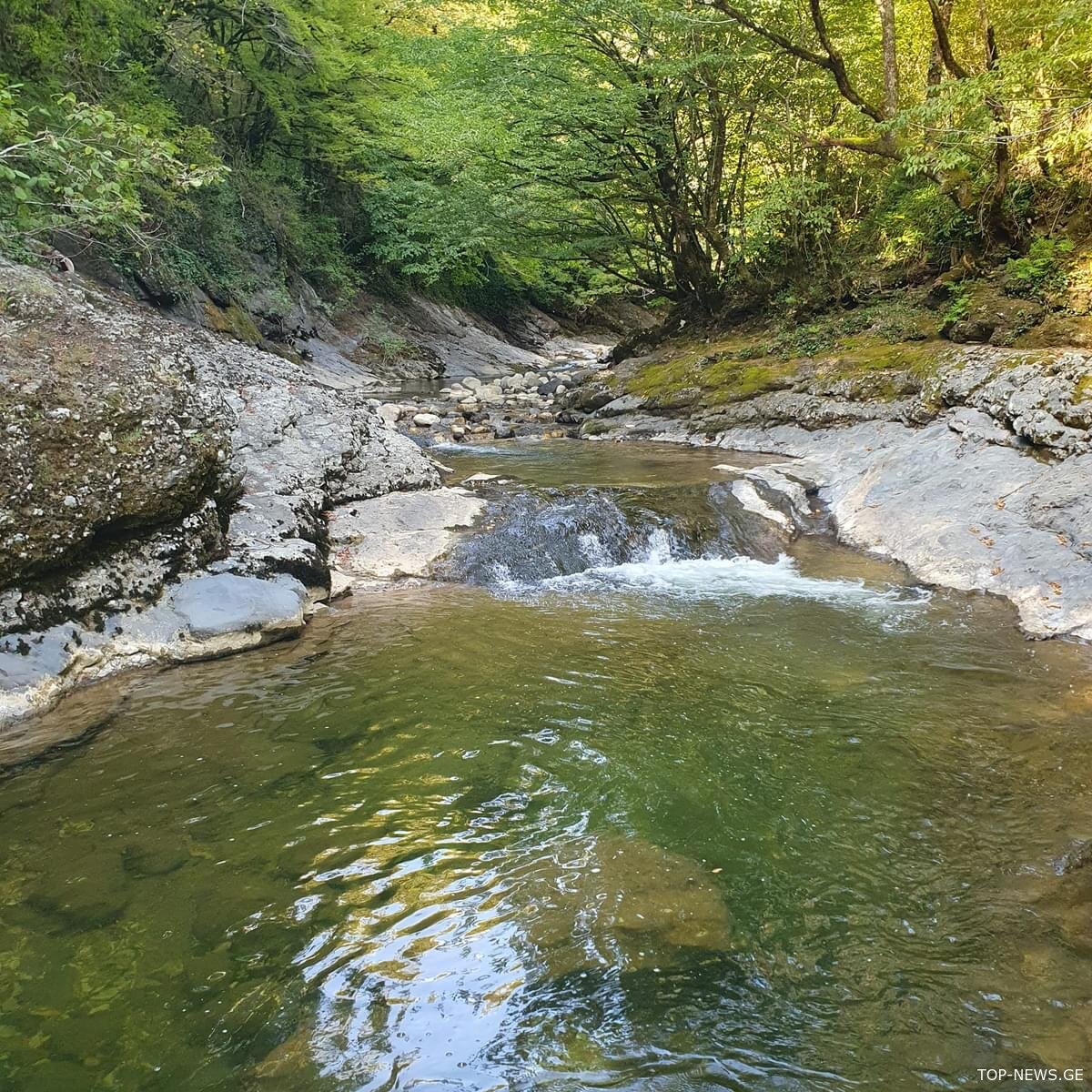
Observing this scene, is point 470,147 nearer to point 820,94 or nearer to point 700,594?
point 820,94

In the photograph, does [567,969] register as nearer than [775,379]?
Yes

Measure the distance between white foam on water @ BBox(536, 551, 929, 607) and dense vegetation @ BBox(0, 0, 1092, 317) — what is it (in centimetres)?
548

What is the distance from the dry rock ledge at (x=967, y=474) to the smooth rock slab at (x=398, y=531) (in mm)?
3725

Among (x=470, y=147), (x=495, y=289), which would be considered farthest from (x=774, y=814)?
(x=495, y=289)

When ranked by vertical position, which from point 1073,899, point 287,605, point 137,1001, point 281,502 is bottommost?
point 1073,899

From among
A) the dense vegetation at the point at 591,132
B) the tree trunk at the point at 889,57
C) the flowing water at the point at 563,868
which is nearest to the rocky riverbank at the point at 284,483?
the flowing water at the point at 563,868

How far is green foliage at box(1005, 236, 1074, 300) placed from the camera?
10484mm

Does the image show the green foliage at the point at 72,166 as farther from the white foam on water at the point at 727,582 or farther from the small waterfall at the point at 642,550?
the white foam on water at the point at 727,582

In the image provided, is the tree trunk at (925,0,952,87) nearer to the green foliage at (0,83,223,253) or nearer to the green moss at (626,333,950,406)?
the green moss at (626,333,950,406)

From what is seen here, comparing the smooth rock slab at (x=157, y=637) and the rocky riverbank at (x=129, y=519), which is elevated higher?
the rocky riverbank at (x=129, y=519)

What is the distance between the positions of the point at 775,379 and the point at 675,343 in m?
4.71

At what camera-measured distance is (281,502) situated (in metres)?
7.43

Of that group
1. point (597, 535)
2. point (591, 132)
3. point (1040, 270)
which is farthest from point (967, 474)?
point (591, 132)

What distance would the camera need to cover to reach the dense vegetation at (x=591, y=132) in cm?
982
